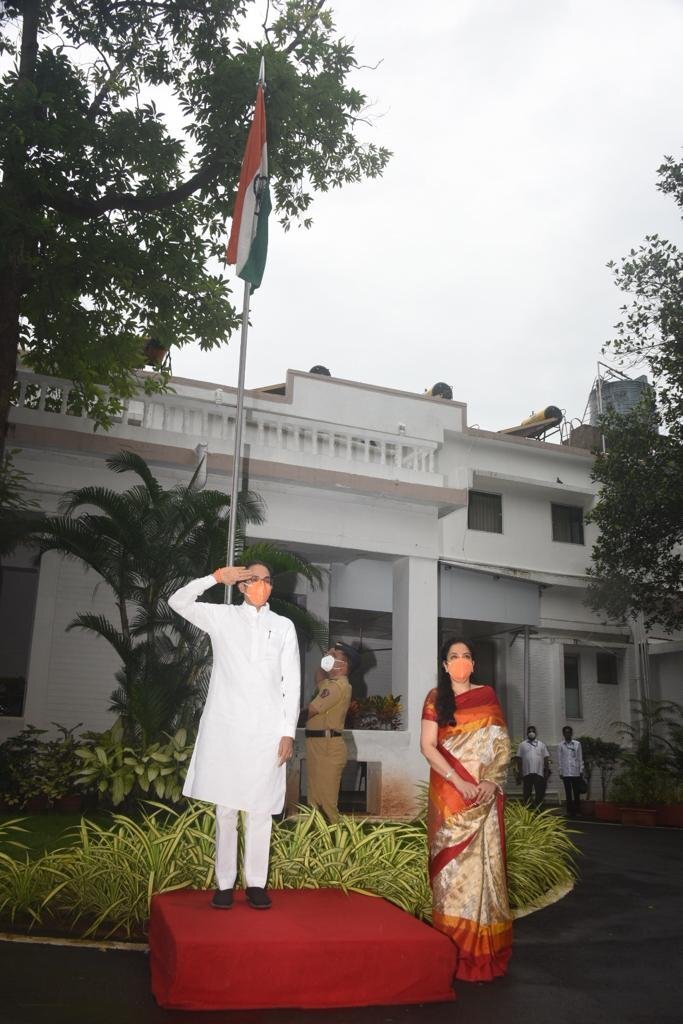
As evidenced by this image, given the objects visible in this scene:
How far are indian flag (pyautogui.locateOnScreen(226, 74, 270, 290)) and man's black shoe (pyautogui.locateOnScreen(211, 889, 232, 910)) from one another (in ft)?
17.0

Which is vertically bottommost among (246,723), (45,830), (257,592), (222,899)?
(45,830)

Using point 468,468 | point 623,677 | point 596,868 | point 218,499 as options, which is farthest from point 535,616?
point 218,499

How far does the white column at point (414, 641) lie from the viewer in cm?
1241

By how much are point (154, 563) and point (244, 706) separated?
5.17m

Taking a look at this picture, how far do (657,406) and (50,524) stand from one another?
11520 millimetres

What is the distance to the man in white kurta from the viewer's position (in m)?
4.79

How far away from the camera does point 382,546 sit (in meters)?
12.9

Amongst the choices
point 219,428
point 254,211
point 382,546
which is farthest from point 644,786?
point 254,211

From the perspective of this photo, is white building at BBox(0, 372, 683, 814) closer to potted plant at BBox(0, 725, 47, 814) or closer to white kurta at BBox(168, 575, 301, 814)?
potted plant at BBox(0, 725, 47, 814)

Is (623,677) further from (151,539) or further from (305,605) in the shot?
(151,539)

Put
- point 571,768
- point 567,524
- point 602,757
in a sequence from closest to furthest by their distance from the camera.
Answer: point 571,768 < point 602,757 < point 567,524

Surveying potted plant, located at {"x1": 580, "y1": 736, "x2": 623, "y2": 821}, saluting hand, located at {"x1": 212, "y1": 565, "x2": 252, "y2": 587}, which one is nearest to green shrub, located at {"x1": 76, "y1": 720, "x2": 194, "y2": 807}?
saluting hand, located at {"x1": 212, "y1": 565, "x2": 252, "y2": 587}

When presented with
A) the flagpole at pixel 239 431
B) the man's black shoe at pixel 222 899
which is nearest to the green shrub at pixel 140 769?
the flagpole at pixel 239 431

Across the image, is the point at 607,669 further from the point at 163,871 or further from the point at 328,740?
the point at 163,871
